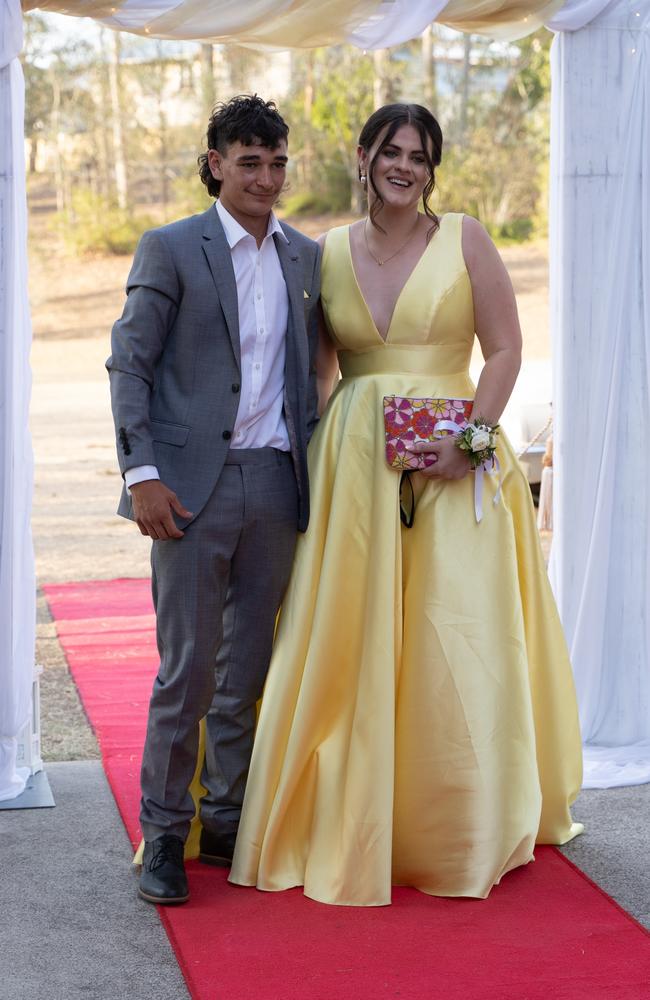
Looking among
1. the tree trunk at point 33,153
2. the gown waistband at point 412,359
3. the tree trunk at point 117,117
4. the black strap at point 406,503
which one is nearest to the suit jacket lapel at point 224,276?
the gown waistband at point 412,359

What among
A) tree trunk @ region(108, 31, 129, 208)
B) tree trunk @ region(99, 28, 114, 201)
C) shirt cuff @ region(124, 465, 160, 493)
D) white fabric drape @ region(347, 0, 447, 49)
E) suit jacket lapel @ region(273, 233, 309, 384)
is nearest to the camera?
shirt cuff @ region(124, 465, 160, 493)

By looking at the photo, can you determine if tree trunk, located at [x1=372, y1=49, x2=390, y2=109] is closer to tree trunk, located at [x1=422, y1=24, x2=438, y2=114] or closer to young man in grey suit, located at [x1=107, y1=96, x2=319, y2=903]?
tree trunk, located at [x1=422, y1=24, x2=438, y2=114]

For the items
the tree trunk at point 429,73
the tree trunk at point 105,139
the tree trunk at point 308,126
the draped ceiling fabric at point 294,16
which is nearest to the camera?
the draped ceiling fabric at point 294,16

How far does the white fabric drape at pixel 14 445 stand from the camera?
402cm

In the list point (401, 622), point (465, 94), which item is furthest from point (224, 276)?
point (465, 94)

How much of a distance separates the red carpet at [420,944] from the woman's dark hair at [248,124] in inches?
74.5

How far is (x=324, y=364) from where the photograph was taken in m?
3.72

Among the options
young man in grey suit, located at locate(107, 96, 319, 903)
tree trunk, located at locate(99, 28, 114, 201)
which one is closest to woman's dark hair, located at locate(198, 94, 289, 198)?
young man in grey suit, located at locate(107, 96, 319, 903)

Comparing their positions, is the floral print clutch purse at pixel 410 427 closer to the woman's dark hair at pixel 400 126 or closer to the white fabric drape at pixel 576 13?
the woman's dark hair at pixel 400 126

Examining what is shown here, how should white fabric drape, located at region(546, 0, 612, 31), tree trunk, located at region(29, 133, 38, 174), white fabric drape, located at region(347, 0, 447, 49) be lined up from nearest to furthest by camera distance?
white fabric drape, located at region(347, 0, 447, 49)
white fabric drape, located at region(546, 0, 612, 31)
tree trunk, located at region(29, 133, 38, 174)

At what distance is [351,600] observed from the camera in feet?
11.5

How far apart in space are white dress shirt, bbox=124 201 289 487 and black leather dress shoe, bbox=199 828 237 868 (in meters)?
1.01

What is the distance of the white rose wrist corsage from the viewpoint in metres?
3.43

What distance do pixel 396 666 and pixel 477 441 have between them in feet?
2.08
